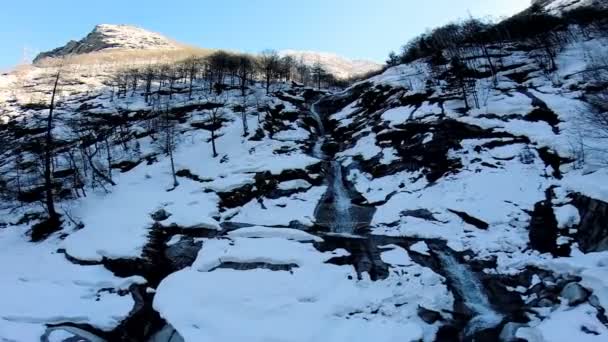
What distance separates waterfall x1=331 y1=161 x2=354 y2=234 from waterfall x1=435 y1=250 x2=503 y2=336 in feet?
20.2

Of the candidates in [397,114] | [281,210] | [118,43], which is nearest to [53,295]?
[281,210]

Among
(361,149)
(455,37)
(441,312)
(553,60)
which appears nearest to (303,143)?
(361,149)

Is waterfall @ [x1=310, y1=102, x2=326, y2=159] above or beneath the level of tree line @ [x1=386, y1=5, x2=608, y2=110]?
beneath

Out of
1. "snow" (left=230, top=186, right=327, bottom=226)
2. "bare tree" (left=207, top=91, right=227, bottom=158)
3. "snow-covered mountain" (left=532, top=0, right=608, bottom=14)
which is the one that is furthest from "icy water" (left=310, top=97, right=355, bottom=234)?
"snow-covered mountain" (left=532, top=0, right=608, bottom=14)

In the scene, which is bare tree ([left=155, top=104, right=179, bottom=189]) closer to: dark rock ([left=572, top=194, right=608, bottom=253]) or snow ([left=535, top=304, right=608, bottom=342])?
dark rock ([left=572, top=194, right=608, bottom=253])

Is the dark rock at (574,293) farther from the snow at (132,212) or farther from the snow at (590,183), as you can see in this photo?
the snow at (132,212)

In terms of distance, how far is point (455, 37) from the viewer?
187 feet

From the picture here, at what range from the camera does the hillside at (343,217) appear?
15219mm

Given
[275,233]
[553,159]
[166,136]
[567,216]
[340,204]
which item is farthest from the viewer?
[166,136]

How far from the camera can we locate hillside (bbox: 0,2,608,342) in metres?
15.2

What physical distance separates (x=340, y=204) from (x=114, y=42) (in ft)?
331

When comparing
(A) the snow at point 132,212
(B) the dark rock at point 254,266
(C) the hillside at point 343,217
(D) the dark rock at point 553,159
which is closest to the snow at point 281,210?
(C) the hillside at point 343,217

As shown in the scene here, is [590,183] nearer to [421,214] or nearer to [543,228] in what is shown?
[543,228]

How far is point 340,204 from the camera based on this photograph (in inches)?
1076
